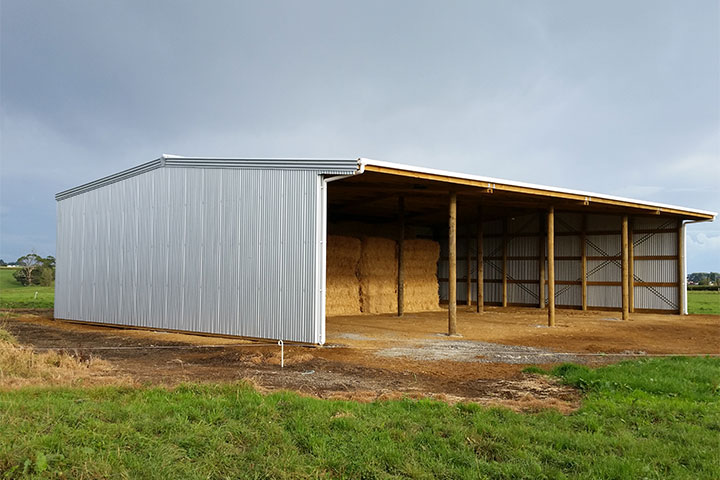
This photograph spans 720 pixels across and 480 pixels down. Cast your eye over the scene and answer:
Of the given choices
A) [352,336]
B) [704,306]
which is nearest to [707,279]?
[704,306]

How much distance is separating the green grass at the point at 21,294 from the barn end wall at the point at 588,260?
2432 cm

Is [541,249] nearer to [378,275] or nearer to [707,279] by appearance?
[378,275]

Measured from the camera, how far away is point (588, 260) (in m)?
27.4

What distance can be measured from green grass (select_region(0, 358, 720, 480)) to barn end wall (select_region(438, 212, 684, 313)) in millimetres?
21045

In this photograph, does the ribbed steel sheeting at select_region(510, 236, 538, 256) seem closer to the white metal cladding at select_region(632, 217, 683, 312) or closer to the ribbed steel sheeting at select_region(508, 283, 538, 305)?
the ribbed steel sheeting at select_region(508, 283, 538, 305)

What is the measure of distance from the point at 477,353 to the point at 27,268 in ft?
192

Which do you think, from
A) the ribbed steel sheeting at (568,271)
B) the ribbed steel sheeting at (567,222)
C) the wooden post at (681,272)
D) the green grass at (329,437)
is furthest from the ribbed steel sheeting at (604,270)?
the green grass at (329,437)

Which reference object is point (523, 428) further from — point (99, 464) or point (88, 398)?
point (88, 398)

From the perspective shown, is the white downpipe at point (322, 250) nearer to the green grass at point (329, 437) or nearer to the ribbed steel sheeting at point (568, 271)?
the green grass at point (329, 437)

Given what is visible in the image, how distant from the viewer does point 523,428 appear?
5574 millimetres

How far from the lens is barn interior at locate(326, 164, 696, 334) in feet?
66.4

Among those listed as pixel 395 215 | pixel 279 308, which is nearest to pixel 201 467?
pixel 279 308

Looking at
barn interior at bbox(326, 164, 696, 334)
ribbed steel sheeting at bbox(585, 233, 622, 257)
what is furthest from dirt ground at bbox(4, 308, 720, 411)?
ribbed steel sheeting at bbox(585, 233, 622, 257)

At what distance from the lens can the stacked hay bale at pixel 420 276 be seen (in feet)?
81.4
